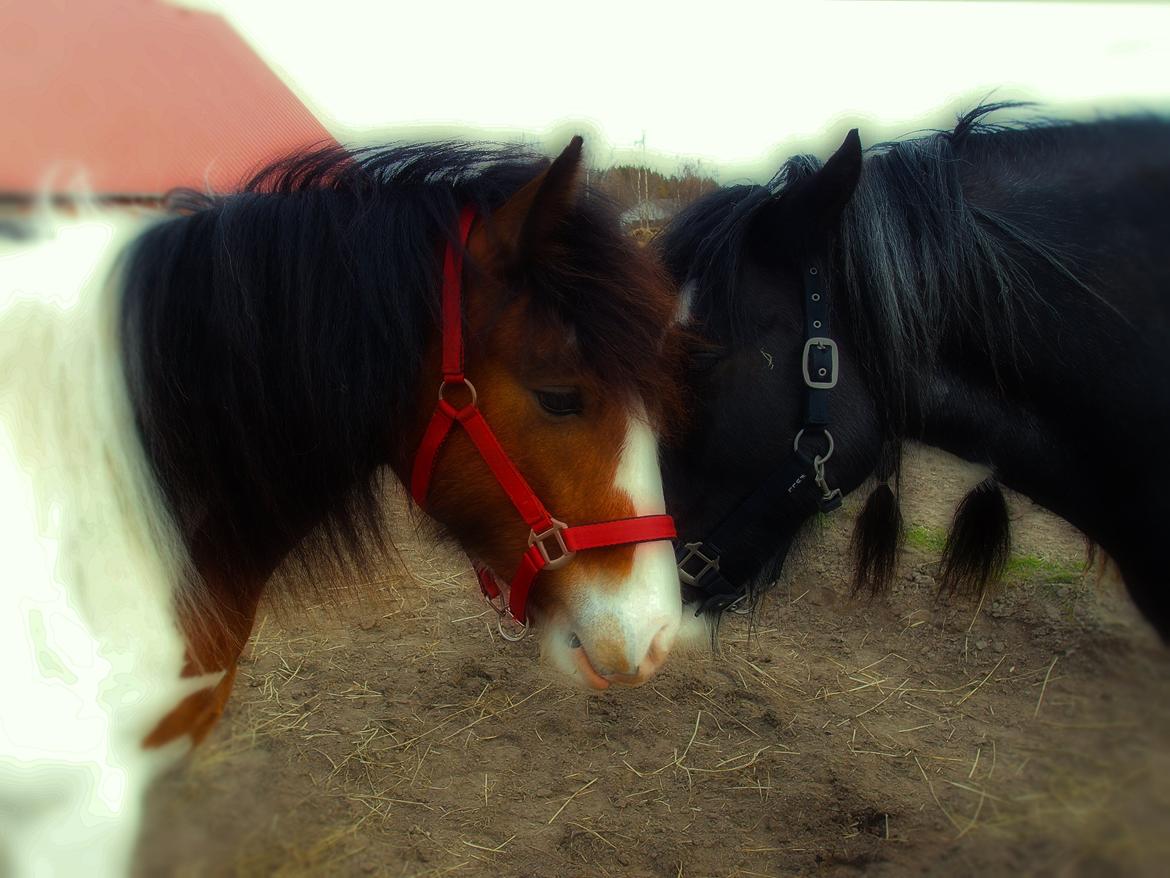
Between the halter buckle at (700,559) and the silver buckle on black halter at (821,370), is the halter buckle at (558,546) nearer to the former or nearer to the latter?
the halter buckle at (700,559)

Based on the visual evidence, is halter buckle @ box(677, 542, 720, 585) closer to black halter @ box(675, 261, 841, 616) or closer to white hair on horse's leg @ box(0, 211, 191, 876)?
black halter @ box(675, 261, 841, 616)

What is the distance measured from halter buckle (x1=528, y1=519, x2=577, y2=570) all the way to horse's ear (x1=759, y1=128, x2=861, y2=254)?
1.02 m

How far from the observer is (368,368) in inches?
55.7

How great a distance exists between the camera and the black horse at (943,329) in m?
1.74

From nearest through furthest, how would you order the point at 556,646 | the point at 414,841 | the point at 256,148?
the point at 556,646
the point at 414,841
the point at 256,148

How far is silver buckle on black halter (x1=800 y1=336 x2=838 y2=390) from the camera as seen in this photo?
1.80 meters

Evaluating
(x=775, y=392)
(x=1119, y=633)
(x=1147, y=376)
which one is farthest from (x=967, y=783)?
(x=775, y=392)

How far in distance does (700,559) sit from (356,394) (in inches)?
43.0

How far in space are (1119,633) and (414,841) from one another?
11.0ft

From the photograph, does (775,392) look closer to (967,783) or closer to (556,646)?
(556,646)

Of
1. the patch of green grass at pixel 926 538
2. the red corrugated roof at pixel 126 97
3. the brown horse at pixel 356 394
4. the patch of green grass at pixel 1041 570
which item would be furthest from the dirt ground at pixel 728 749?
the red corrugated roof at pixel 126 97

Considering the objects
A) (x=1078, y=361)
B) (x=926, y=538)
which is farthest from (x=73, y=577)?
Result: (x=926, y=538)

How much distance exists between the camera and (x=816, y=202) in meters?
1.76

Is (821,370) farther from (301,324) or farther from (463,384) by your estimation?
(301,324)
